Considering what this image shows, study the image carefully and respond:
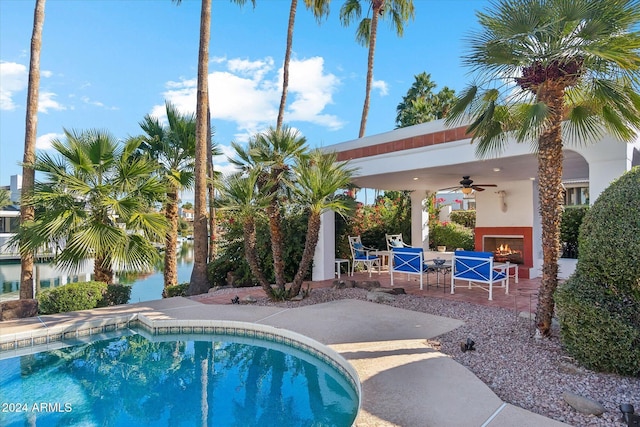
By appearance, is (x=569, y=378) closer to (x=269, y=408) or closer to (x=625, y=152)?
(x=269, y=408)

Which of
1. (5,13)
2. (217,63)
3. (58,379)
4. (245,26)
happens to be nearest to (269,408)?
(58,379)

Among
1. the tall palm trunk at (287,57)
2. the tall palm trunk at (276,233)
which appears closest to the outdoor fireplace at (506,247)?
the tall palm trunk at (276,233)

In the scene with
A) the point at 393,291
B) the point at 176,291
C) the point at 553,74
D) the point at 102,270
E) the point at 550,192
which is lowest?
the point at 176,291

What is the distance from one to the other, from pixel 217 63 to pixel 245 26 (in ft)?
8.39

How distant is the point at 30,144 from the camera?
9617 millimetres

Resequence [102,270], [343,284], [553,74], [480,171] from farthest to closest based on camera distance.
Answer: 1. [343,284]
2. [480,171]
3. [102,270]
4. [553,74]

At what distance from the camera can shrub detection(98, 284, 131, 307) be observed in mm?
9391

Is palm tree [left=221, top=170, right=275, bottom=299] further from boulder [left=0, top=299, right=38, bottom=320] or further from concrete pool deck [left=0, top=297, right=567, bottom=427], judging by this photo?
boulder [left=0, top=299, right=38, bottom=320]

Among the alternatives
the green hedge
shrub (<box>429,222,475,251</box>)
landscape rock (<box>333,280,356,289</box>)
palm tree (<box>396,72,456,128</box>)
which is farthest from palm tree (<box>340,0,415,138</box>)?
the green hedge

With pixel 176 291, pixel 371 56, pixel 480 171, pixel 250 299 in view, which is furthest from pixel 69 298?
pixel 371 56

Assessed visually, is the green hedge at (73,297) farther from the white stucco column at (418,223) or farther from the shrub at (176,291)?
the white stucco column at (418,223)

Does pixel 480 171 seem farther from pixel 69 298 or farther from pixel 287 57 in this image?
pixel 287 57

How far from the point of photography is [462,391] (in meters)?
4.06

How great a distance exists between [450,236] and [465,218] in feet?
11.3
